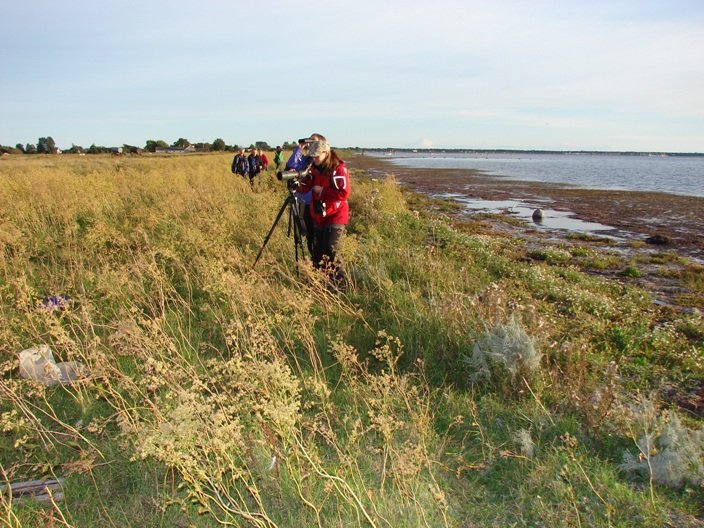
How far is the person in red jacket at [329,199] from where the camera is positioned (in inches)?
207

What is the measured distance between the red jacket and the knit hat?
0.23 metres

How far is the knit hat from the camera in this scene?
207 inches

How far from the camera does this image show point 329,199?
5.35m

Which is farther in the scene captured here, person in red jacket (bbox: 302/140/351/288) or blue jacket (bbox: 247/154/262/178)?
blue jacket (bbox: 247/154/262/178)

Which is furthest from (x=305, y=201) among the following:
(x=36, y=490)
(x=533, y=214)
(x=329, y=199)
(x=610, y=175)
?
(x=610, y=175)

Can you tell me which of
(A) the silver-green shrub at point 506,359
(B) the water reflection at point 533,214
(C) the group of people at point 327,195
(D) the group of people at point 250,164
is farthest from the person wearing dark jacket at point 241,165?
(A) the silver-green shrub at point 506,359

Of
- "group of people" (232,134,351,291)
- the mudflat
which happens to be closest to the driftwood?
"group of people" (232,134,351,291)

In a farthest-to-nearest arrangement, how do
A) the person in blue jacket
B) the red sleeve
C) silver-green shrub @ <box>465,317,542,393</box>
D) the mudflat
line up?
1. the mudflat
2. the person in blue jacket
3. the red sleeve
4. silver-green shrub @ <box>465,317,542,393</box>

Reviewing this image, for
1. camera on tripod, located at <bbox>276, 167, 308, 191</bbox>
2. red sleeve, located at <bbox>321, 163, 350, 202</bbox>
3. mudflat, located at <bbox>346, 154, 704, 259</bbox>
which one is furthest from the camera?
mudflat, located at <bbox>346, 154, 704, 259</bbox>

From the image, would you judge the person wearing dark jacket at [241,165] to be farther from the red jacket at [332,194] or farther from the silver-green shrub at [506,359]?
the silver-green shrub at [506,359]

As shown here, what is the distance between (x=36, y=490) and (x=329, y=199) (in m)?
3.80

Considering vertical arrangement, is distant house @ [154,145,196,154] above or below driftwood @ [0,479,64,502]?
above

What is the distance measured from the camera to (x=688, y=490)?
2533 millimetres

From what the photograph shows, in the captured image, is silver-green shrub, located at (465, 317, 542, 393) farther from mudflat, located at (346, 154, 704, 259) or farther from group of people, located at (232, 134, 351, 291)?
mudflat, located at (346, 154, 704, 259)
